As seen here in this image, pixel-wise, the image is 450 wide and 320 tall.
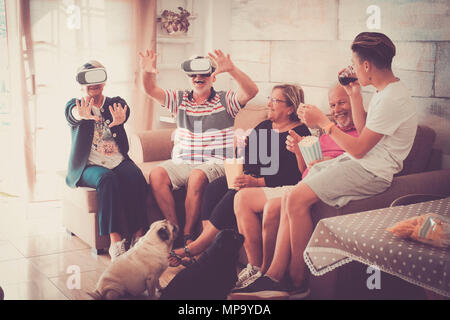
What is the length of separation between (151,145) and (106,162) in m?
0.57

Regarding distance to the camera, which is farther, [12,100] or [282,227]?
[12,100]

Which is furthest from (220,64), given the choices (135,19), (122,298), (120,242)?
(135,19)

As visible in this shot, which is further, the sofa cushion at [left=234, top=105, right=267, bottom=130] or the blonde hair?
the sofa cushion at [left=234, top=105, right=267, bottom=130]

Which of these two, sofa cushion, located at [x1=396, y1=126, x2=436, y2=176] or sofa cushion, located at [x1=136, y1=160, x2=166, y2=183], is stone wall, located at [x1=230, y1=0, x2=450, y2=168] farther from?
sofa cushion, located at [x1=136, y1=160, x2=166, y2=183]

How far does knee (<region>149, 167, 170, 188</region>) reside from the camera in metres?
3.16

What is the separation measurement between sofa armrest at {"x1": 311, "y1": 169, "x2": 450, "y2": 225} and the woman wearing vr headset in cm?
111

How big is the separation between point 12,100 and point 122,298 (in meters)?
2.27

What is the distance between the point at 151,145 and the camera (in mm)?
3709

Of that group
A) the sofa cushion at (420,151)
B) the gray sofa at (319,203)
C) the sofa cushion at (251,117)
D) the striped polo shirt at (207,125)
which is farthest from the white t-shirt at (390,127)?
the sofa cushion at (251,117)

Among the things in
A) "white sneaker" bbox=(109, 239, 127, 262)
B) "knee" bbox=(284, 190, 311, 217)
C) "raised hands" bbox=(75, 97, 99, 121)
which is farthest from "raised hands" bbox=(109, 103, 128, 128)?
"knee" bbox=(284, 190, 311, 217)

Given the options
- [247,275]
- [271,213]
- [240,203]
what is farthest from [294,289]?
[240,203]

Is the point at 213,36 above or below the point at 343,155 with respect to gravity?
above
